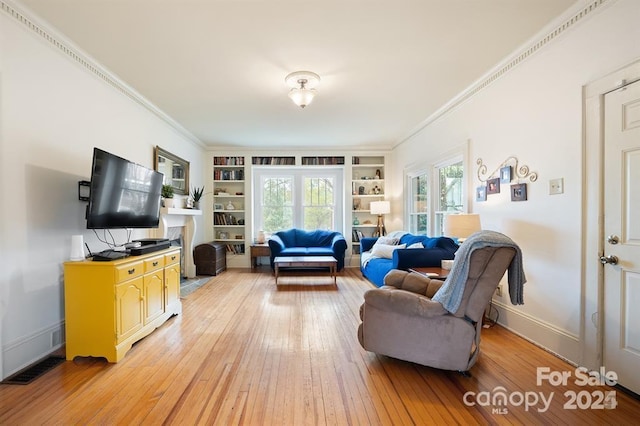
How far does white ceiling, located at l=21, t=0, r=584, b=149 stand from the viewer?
213cm

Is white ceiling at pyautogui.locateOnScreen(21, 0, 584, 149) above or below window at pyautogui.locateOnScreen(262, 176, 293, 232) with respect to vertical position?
above

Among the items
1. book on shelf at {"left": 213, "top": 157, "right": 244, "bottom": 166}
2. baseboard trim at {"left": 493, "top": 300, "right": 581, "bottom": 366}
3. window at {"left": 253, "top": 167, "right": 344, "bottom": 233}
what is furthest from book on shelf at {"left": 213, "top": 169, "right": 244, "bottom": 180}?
baseboard trim at {"left": 493, "top": 300, "right": 581, "bottom": 366}

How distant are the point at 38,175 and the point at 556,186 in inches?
163

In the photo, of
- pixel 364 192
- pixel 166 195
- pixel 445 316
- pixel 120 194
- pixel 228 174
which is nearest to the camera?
pixel 445 316

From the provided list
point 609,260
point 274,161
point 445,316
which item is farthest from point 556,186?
point 274,161

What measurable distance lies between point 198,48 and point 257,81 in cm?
74

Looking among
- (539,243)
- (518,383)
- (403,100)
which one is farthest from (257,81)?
(518,383)

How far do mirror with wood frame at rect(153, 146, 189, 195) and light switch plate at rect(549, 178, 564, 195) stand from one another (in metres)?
4.58

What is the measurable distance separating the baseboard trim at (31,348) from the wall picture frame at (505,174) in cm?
432

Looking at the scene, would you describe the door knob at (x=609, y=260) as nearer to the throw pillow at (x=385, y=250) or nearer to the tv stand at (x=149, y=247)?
the throw pillow at (x=385, y=250)

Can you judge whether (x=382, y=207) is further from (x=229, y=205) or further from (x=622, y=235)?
(x=622, y=235)

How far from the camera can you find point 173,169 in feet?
15.6

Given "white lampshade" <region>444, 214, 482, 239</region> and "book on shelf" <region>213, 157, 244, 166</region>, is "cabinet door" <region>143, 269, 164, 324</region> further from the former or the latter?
"book on shelf" <region>213, 157, 244, 166</region>

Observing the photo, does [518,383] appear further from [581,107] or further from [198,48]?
[198,48]
